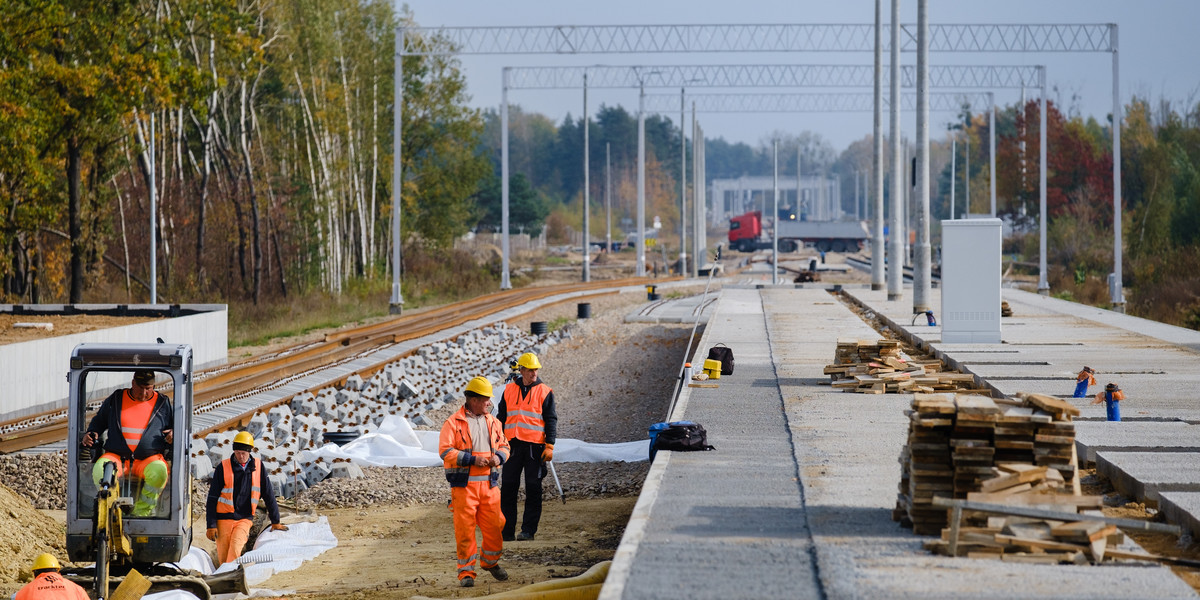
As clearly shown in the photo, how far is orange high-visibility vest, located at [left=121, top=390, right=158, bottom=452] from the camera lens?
1073cm

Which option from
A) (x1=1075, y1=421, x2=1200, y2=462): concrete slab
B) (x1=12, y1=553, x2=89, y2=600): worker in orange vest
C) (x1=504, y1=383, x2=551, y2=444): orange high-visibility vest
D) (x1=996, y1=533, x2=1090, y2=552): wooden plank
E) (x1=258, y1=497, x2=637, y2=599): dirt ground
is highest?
(x1=504, y1=383, x2=551, y2=444): orange high-visibility vest

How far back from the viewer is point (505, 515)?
12750 mm

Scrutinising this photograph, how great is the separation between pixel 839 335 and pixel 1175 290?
18.8 metres

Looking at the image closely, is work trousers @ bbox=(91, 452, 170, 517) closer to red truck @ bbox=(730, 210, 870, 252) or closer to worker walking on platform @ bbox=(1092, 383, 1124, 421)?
worker walking on platform @ bbox=(1092, 383, 1124, 421)

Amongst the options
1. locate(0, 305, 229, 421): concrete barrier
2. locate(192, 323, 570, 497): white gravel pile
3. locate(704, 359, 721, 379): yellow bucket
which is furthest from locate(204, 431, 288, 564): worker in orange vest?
locate(0, 305, 229, 421): concrete barrier

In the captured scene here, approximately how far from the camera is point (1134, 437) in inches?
534

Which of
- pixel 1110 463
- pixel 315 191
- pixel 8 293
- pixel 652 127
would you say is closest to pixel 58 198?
pixel 8 293

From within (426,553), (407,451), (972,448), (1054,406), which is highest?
(1054,406)

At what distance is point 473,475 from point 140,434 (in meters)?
2.72

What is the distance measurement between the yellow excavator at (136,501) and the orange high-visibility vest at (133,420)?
0.14 m

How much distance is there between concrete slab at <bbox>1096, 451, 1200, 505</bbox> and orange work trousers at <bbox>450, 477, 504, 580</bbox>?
537 centimetres

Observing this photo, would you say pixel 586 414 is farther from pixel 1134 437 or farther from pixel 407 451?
pixel 1134 437

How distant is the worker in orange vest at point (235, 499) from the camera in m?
12.1

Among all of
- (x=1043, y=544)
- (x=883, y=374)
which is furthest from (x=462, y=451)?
(x=883, y=374)
